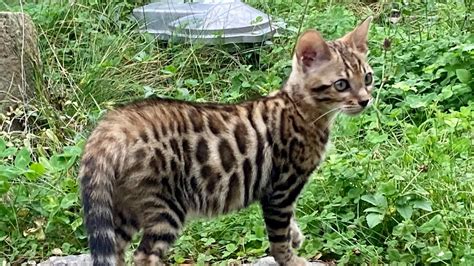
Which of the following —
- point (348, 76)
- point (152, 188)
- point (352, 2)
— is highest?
point (348, 76)

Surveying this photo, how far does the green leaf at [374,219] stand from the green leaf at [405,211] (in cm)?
10

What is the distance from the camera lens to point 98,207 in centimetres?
366

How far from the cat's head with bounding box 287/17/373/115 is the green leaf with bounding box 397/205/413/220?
0.57 meters

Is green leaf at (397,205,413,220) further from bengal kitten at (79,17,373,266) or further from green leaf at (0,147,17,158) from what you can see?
green leaf at (0,147,17,158)

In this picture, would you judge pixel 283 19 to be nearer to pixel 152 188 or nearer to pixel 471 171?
pixel 471 171

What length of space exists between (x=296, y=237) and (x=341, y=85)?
2.55 feet

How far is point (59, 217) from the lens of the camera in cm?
478

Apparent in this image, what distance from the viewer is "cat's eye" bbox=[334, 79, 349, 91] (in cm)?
425

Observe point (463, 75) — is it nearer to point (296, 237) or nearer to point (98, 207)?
point (296, 237)

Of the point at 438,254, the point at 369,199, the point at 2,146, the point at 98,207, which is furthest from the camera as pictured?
the point at 2,146

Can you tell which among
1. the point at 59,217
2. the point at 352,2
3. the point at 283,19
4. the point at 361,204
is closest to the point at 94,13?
the point at 283,19

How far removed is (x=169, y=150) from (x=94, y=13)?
12.2 ft

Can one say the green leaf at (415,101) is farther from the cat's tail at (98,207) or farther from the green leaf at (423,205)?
the cat's tail at (98,207)

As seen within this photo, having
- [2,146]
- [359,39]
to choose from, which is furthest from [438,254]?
[2,146]
